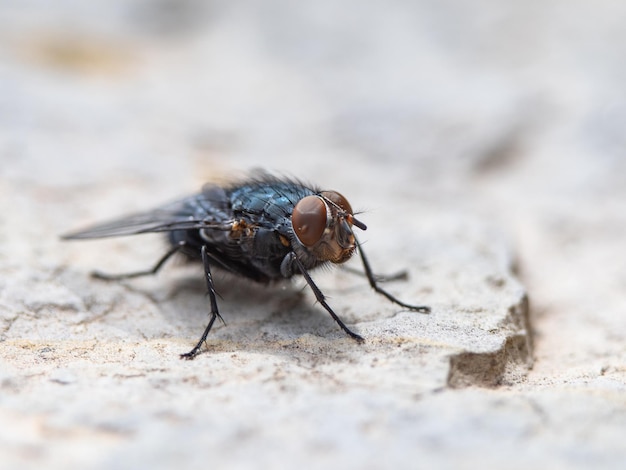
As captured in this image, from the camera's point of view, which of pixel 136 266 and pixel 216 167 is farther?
pixel 216 167

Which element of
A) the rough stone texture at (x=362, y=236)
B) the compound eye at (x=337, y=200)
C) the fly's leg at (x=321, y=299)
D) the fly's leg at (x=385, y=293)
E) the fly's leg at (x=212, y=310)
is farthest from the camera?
the fly's leg at (x=385, y=293)

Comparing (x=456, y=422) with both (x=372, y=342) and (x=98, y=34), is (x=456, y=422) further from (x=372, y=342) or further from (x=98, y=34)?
(x=98, y=34)

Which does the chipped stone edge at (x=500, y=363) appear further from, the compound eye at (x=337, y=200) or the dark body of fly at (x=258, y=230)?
the compound eye at (x=337, y=200)

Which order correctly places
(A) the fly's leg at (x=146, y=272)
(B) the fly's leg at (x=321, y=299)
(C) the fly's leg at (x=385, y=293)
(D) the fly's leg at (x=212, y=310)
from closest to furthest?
(D) the fly's leg at (x=212, y=310) < (B) the fly's leg at (x=321, y=299) < (C) the fly's leg at (x=385, y=293) < (A) the fly's leg at (x=146, y=272)

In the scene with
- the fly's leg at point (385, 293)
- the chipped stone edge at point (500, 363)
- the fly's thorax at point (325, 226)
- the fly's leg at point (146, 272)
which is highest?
the fly's thorax at point (325, 226)

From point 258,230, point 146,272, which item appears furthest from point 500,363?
point 146,272

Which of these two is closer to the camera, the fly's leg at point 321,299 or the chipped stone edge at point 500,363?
the chipped stone edge at point 500,363

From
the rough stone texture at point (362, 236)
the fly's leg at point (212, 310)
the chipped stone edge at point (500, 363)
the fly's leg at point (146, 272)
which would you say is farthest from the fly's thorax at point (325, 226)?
the fly's leg at point (146, 272)

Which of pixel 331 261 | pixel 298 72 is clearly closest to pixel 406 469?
pixel 331 261

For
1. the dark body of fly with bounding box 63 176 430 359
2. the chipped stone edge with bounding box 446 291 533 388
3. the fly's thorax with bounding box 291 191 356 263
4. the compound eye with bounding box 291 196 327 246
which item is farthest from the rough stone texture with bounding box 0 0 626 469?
the compound eye with bounding box 291 196 327 246
